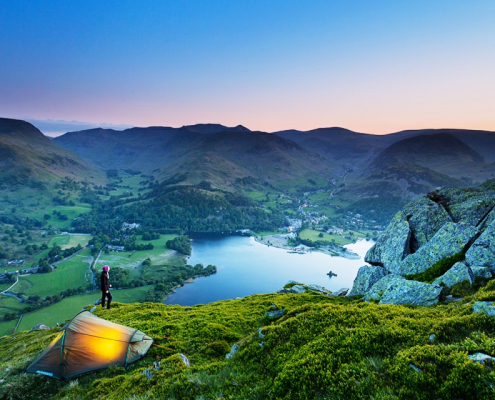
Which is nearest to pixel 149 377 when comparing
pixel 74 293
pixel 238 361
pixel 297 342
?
pixel 238 361

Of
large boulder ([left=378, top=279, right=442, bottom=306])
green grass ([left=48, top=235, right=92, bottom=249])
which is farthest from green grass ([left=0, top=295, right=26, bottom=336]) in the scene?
large boulder ([left=378, top=279, right=442, bottom=306])

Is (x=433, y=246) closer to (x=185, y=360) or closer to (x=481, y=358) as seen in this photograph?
(x=481, y=358)

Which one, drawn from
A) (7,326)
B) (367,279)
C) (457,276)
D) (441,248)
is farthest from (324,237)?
(457,276)

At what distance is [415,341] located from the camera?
923 centimetres

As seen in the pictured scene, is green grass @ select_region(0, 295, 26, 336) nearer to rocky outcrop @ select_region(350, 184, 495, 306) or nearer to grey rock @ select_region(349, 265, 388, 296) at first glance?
grey rock @ select_region(349, 265, 388, 296)

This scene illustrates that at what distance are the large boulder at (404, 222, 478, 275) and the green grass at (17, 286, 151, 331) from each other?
96.8 meters

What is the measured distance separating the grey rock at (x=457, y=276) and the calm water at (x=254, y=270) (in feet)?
297

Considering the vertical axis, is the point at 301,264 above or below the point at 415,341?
below

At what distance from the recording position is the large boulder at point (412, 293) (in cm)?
1478

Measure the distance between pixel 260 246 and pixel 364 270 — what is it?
14956cm

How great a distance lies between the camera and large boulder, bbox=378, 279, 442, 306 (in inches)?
582

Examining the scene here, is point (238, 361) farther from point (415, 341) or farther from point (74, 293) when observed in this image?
point (74, 293)

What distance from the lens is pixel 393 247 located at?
24.5 m

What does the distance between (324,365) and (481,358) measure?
456 cm
